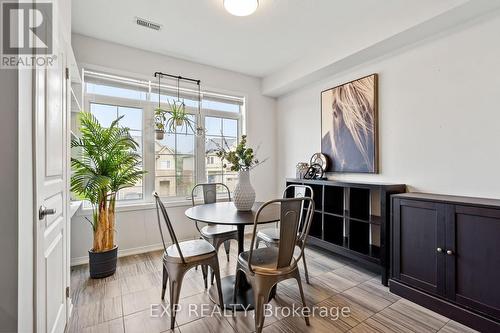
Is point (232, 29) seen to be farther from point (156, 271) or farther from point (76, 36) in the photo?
point (156, 271)

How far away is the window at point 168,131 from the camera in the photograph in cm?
311

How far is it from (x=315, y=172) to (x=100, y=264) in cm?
285

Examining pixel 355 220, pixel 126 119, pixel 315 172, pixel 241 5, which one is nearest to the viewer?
pixel 241 5

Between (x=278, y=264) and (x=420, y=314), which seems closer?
(x=278, y=264)

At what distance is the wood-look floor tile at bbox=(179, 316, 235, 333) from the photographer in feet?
5.58

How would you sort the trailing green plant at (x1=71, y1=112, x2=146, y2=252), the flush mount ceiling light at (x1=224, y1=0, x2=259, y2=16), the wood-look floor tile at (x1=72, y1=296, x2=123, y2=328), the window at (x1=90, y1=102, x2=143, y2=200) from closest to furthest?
the wood-look floor tile at (x1=72, y1=296, x2=123, y2=328), the flush mount ceiling light at (x1=224, y1=0, x2=259, y2=16), the trailing green plant at (x1=71, y1=112, x2=146, y2=252), the window at (x1=90, y1=102, x2=143, y2=200)

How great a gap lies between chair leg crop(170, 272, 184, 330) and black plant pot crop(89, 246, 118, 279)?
120 centimetres

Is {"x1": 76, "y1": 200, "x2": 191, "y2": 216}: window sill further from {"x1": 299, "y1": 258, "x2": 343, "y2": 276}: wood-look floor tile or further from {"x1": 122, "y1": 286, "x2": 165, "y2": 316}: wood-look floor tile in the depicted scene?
{"x1": 299, "y1": 258, "x2": 343, "y2": 276}: wood-look floor tile

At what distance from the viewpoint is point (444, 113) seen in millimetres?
2305

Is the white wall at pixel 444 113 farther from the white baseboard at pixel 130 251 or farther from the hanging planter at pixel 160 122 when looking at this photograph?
the white baseboard at pixel 130 251

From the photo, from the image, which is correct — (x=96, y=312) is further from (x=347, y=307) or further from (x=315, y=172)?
(x=315, y=172)

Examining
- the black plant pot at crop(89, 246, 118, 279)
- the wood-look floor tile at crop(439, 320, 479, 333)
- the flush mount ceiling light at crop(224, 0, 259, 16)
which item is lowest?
the wood-look floor tile at crop(439, 320, 479, 333)

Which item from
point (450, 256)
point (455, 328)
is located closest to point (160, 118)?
point (450, 256)

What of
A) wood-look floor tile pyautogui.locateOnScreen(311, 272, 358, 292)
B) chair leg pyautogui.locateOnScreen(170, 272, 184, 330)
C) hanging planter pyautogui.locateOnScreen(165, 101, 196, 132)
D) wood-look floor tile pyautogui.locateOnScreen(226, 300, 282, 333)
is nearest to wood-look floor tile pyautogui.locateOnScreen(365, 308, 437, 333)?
wood-look floor tile pyautogui.locateOnScreen(311, 272, 358, 292)
